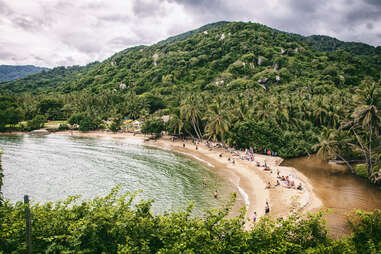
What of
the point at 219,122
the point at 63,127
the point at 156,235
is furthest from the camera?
the point at 63,127

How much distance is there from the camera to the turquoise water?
120ft

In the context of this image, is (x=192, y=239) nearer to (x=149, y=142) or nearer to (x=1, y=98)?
(x=149, y=142)

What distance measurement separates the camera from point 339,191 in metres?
36.3

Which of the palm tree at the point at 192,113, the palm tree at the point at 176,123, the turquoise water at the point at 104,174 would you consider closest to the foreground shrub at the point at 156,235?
the turquoise water at the point at 104,174

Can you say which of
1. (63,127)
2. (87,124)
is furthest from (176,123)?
(63,127)

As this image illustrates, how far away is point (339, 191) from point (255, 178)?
45.5 feet

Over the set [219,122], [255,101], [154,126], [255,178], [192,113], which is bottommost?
[255,178]

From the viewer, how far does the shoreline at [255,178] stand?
1221 inches

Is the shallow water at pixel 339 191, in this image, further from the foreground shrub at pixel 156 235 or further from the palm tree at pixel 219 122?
the palm tree at pixel 219 122

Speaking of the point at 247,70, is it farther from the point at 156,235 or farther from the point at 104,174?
the point at 156,235

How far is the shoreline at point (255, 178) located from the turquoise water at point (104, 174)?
121 inches

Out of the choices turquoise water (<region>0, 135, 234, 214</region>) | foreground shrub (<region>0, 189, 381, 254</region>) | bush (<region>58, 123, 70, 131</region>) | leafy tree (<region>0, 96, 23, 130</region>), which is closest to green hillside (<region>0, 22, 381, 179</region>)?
leafy tree (<region>0, 96, 23, 130</region>)

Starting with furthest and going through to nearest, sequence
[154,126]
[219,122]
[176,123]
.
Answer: [154,126]
[176,123]
[219,122]

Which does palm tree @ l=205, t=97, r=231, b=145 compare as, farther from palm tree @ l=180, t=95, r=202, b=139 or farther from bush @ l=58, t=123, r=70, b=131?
bush @ l=58, t=123, r=70, b=131
